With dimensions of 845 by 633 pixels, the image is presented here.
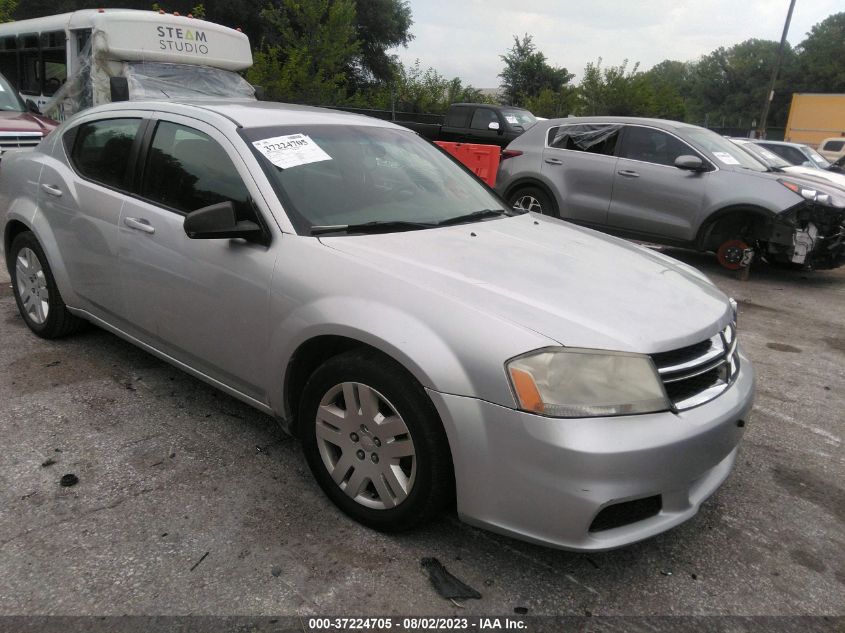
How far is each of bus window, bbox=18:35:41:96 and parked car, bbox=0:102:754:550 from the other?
885cm

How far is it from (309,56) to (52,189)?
54.2ft

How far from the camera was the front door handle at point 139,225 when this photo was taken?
325 cm

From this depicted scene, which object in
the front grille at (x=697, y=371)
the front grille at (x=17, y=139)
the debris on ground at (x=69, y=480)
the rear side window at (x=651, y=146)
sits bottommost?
the debris on ground at (x=69, y=480)

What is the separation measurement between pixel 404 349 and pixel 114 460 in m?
1.62

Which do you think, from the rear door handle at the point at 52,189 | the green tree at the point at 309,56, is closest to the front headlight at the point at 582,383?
the rear door handle at the point at 52,189

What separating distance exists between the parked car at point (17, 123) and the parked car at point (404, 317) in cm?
454

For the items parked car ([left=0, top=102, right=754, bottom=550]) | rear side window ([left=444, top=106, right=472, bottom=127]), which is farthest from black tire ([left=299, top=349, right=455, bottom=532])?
rear side window ([left=444, top=106, right=472, bottom=127])

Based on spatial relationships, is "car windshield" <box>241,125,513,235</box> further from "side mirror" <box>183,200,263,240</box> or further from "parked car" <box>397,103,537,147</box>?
"parked car" <box>397,103,537,147</box>

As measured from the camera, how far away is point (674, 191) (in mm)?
7383

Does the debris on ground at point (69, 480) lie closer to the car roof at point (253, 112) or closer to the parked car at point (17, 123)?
the car roof at point (253, 112)

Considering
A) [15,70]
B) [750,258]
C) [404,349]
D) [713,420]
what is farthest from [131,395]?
[15,70]

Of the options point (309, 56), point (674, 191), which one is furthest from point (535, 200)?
point (309, 56)

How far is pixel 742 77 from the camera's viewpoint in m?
72.4

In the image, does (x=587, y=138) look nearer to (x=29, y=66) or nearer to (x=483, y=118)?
(x=483, y=118)
